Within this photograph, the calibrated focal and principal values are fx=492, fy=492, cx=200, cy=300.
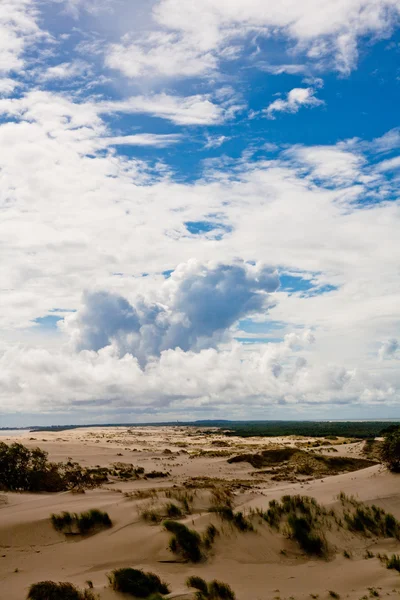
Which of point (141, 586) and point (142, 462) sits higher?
point (141, 586)

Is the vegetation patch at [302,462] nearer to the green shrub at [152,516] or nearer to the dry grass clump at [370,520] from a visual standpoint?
the dry grass clump at [370,520]

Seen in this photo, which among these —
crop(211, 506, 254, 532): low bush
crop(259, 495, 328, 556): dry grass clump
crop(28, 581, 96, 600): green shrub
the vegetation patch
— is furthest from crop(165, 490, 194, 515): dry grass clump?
the vegetation patch

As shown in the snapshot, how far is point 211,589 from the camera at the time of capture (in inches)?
368

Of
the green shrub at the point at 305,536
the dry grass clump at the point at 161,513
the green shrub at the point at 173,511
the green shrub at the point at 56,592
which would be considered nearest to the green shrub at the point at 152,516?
the dry grass clump at the point at 161,513

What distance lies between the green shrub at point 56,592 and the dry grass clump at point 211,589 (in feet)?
6.39

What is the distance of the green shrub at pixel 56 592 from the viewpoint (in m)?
8.59

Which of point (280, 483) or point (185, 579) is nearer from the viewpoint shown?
point (185, 579)

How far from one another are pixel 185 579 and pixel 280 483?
15.7 meters

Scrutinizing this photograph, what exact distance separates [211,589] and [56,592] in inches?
112

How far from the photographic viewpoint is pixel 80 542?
12.5 metres

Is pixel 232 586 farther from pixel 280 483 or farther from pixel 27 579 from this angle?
pixel 280 483

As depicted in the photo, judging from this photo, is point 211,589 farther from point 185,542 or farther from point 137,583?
point 185,542

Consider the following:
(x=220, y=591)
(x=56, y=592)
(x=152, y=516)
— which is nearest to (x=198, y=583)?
(x=220, y=591)

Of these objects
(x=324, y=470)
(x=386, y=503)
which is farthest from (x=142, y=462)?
(x=386, y=503)
